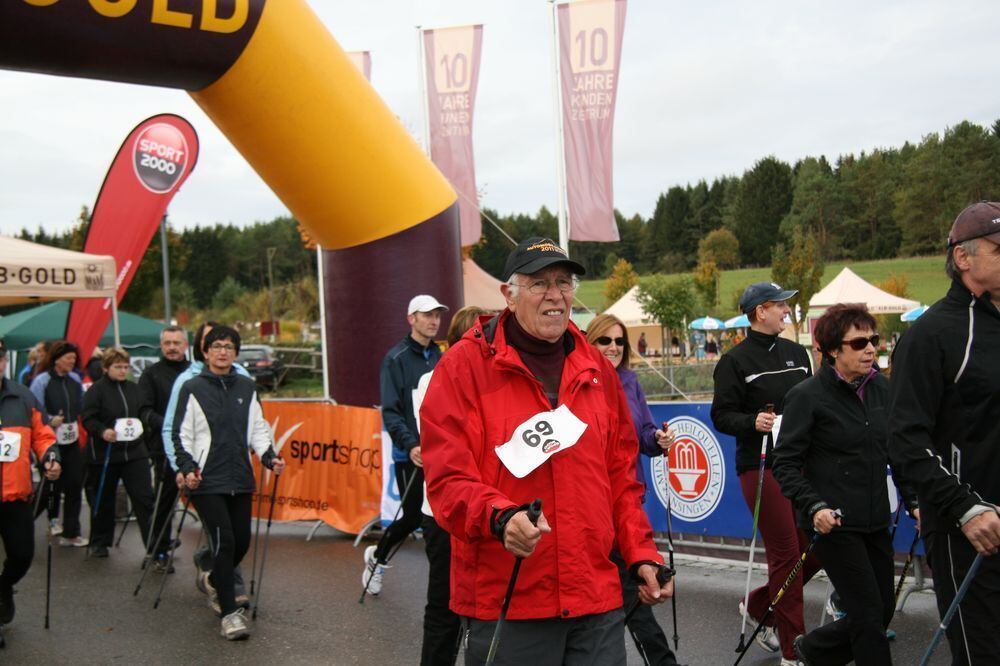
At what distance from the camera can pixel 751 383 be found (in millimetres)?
5699

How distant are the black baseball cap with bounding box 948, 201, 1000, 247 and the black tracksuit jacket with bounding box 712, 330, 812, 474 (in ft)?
7.40

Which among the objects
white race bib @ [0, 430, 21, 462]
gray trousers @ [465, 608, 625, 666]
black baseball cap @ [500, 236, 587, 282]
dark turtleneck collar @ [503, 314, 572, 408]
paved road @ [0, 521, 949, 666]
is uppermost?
black baseball cap @ [500, 236, 587, 282]

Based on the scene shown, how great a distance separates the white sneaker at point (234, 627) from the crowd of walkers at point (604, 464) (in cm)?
2

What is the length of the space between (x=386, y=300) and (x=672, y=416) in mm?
3508

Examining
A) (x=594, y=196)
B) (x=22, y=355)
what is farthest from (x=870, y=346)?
(x=22, y=355)

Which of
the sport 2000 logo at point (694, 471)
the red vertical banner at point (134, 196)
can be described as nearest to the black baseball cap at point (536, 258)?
the sport 2000 logo at point (694, 471)

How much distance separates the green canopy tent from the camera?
2617 cm

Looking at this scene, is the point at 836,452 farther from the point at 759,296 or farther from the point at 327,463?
the point at 327,463

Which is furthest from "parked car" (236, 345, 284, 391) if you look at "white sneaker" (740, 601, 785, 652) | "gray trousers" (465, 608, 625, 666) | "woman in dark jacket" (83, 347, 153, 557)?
"gray trousers" (465, 608, 625, 666)

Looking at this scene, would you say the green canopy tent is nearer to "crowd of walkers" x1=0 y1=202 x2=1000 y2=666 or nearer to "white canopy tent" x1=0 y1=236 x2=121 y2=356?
"white canopy tent" x1=0 y1=236 x2=121 y2=356

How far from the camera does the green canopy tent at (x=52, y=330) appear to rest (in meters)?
26.2

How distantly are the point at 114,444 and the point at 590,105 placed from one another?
10.1 m

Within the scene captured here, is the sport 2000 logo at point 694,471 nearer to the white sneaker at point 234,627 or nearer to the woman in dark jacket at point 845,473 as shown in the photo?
the woman in dark jacket at point 845,473

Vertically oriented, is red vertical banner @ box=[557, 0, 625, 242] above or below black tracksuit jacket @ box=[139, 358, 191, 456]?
above
